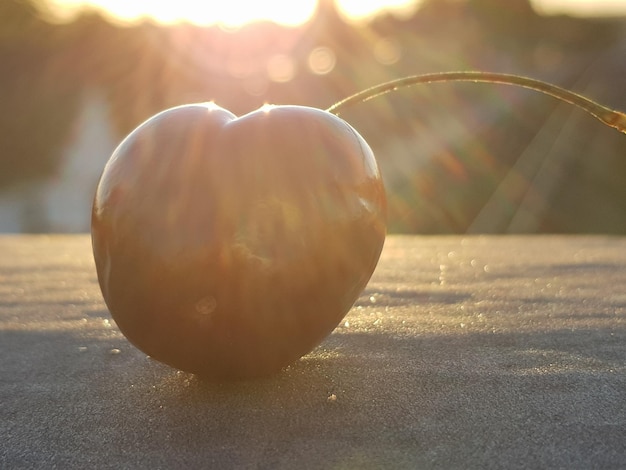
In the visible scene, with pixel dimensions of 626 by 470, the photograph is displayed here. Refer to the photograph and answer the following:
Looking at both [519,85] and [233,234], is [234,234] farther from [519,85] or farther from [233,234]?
[519,85]

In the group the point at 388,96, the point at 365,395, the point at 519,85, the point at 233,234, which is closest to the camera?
the point at 233,234

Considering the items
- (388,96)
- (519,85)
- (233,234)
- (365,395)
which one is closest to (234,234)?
(233,234)

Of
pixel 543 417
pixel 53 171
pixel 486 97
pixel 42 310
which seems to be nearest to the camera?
pixel 543 417

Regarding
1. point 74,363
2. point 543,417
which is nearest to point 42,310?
point 74,363

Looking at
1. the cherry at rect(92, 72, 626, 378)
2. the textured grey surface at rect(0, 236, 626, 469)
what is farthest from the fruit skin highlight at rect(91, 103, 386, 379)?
the textured grey surface at rect(0, 236, 626, 469)

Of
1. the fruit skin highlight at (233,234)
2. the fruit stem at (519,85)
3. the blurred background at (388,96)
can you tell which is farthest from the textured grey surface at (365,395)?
the blurred background at (388,96)

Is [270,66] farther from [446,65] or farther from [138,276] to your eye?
[138,276]

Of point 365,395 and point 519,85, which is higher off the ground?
point 519,85
